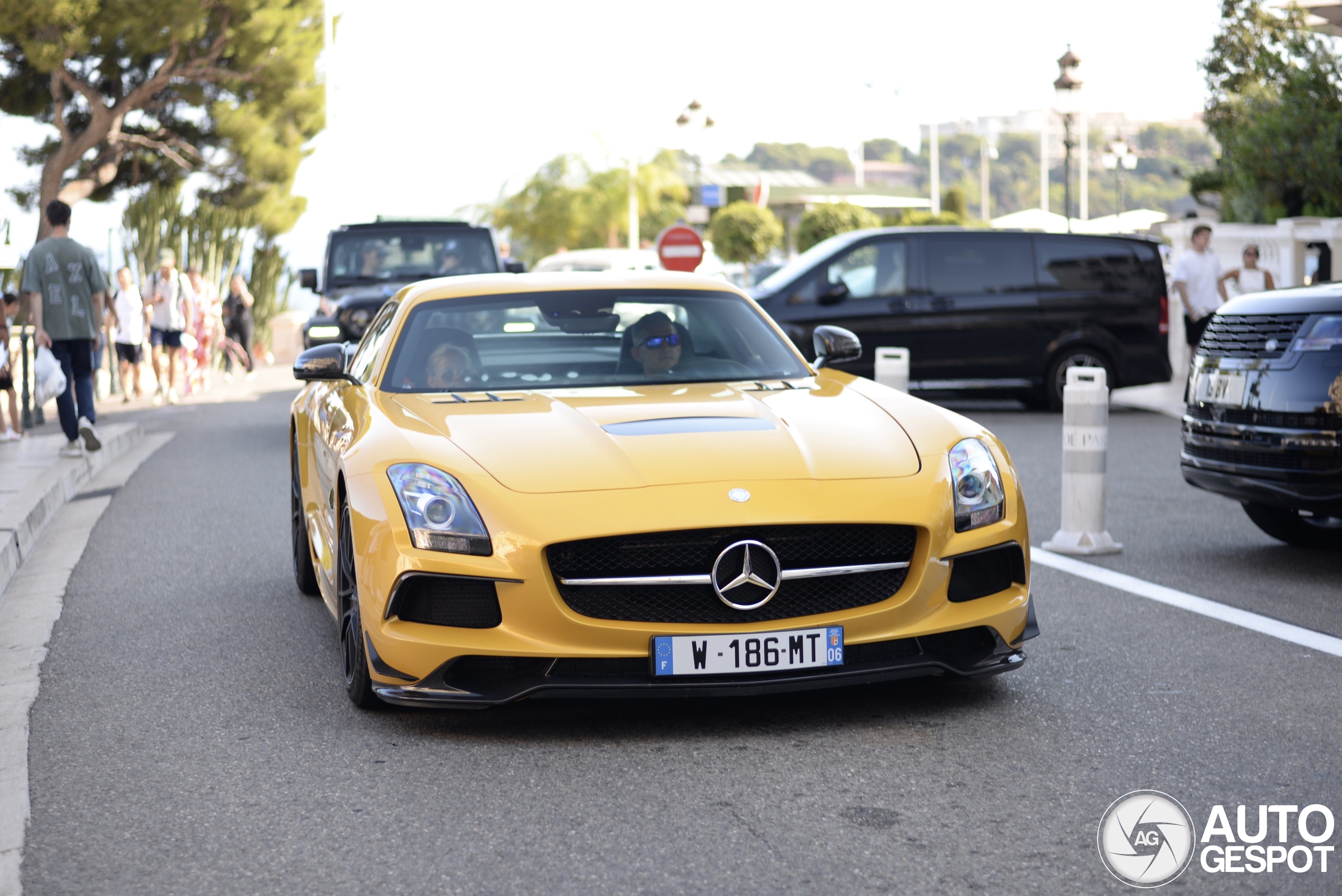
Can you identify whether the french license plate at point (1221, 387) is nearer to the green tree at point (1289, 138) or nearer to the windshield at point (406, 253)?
the windshield at point (406, 253)

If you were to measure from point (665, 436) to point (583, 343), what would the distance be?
128cm

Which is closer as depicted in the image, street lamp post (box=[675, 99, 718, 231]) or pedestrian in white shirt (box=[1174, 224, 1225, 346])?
pedestrian in white shirt (box=[1174, 224, 1225, 346])

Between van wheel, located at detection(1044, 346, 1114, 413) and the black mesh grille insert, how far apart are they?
1237cm

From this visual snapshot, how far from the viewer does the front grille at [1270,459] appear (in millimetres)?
6949

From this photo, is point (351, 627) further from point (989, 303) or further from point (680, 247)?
point (680, 247)

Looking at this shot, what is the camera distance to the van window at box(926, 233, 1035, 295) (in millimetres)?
16000

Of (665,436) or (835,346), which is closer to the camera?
(665,436)

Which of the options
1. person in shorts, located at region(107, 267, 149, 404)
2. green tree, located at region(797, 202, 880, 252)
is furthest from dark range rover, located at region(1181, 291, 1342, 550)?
green tree, located at region(797, 202, 880, 252)

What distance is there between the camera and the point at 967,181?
137 m

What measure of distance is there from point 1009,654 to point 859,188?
93.3m

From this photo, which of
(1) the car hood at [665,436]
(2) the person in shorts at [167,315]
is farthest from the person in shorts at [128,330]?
(1) the car hood at [665,436]

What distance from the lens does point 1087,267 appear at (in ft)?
53.5

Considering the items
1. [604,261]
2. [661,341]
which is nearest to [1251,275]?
[661,341]

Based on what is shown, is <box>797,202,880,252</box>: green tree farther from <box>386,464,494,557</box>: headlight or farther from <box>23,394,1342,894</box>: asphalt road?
<box>386,464,494,557</box>: headlight
